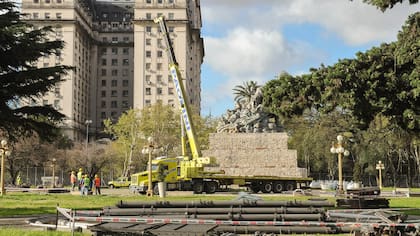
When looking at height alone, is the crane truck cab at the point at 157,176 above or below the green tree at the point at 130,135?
below

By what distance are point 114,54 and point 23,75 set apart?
119682mm

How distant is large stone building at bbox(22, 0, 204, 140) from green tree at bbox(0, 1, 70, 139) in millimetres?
81361

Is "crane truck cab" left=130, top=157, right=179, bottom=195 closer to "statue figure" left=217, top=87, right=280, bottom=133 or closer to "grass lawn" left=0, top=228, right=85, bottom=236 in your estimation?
"statue figure" left=217, top=87, right=280, bottom=133

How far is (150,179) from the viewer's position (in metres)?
35.2

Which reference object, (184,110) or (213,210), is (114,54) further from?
(213,210)

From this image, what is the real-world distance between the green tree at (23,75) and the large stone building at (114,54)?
8136cm

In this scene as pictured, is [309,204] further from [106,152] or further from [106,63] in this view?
[106,63]

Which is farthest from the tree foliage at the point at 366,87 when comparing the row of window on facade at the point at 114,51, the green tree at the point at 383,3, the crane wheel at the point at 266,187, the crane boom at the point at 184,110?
the row of window on facade at the point at 114,51

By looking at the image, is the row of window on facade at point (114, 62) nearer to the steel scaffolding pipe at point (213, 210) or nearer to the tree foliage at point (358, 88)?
the steel scaffolding pipe at point (213, 210)

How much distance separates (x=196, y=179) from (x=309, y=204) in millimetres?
23437

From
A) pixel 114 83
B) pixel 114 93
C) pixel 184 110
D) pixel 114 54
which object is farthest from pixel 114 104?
pixel 184 110

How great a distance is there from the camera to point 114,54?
449 ft

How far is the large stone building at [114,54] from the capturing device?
115688mm

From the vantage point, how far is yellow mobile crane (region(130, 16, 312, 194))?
1492 inches
